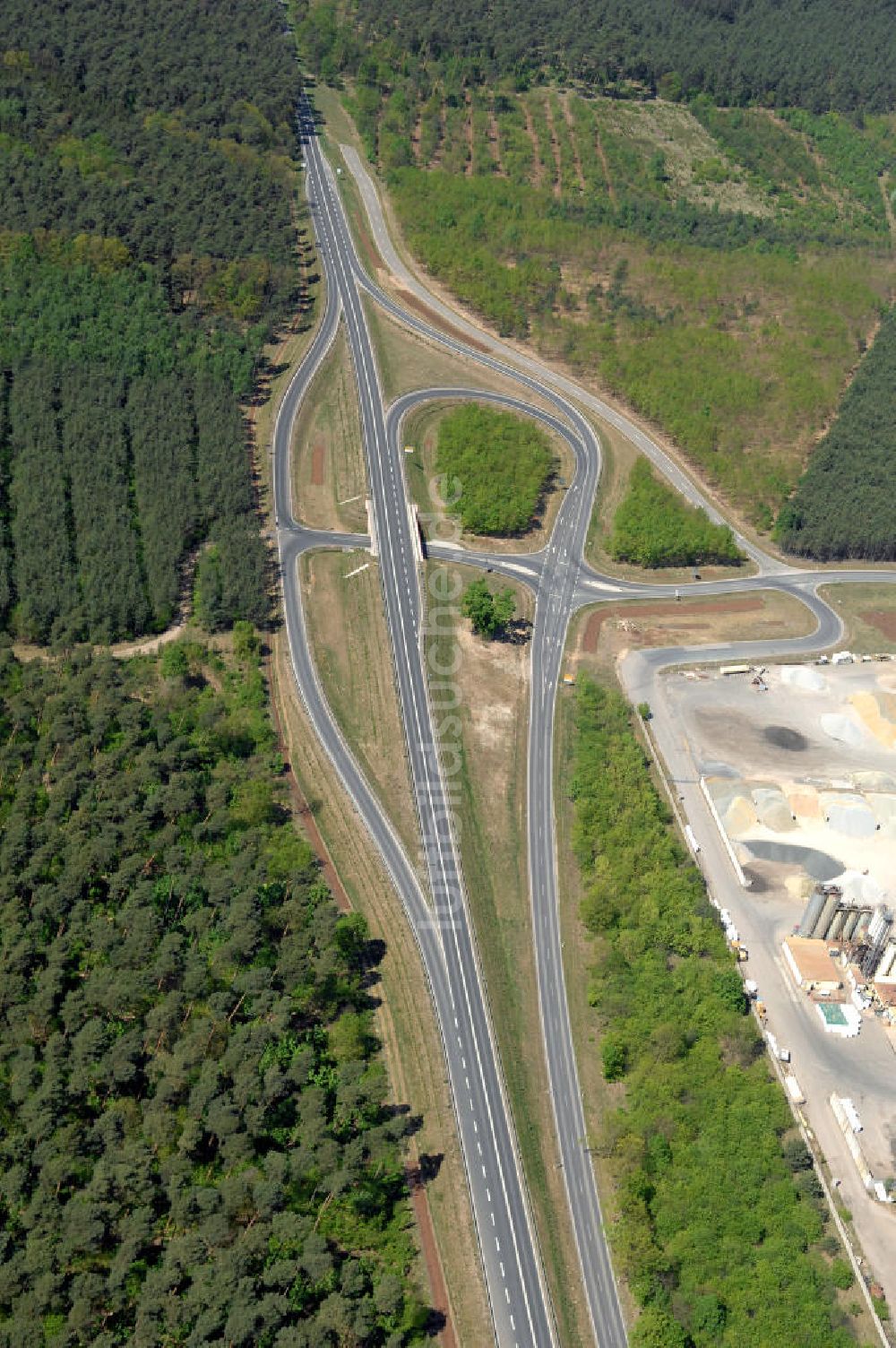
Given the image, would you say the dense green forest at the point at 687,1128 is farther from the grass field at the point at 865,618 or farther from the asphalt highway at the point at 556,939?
the grass field at the point at 865,618

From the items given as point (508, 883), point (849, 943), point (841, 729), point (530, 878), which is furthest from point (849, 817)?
point (508, 883)

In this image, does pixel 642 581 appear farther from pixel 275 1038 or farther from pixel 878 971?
pixel 275 1038

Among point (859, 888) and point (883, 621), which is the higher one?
point (883, 621)

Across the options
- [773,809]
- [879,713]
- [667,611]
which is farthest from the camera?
[667,611]

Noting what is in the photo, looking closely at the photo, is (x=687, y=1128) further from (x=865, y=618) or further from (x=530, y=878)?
(x=865, y=618)

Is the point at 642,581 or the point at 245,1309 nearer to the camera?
the point at 245,1309

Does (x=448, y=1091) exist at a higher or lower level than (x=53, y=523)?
lower

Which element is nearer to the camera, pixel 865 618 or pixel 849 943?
pixel 849 943

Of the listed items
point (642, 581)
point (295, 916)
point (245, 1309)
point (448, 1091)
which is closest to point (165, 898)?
point (295, 916)
